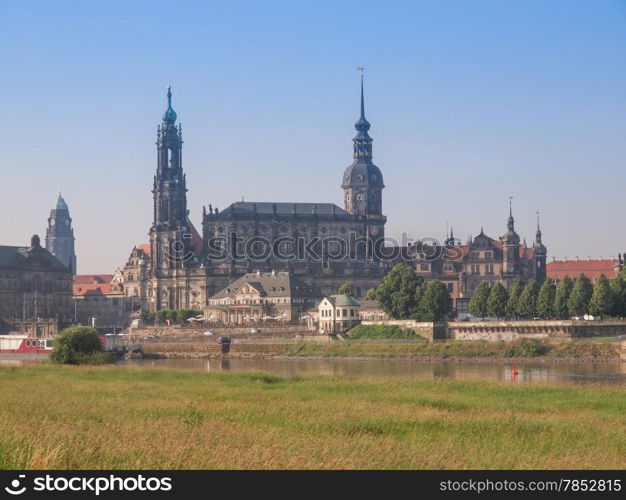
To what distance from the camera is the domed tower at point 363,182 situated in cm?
18250

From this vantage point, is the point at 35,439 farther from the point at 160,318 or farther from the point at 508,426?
the point at 160,318

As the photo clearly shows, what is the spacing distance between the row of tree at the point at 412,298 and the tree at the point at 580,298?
1248 cm

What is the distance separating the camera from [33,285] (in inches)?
6703

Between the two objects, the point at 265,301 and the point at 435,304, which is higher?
the point at 265,301

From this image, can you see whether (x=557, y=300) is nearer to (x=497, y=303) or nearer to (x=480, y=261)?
(x=497, y=303)

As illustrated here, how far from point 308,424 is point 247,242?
14003 centimetres

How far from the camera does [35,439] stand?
2834 centimetres

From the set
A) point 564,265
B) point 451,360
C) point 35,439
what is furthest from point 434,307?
point 35,439

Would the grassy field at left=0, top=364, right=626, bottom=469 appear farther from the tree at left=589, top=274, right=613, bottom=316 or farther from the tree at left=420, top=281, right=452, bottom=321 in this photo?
the tree at left=420, top=281, right=452, bottom=321

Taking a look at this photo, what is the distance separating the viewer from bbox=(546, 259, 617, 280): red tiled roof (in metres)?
186

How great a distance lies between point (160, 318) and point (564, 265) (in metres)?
65.2

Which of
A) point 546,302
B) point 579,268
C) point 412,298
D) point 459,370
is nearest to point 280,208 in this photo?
point 579,268
